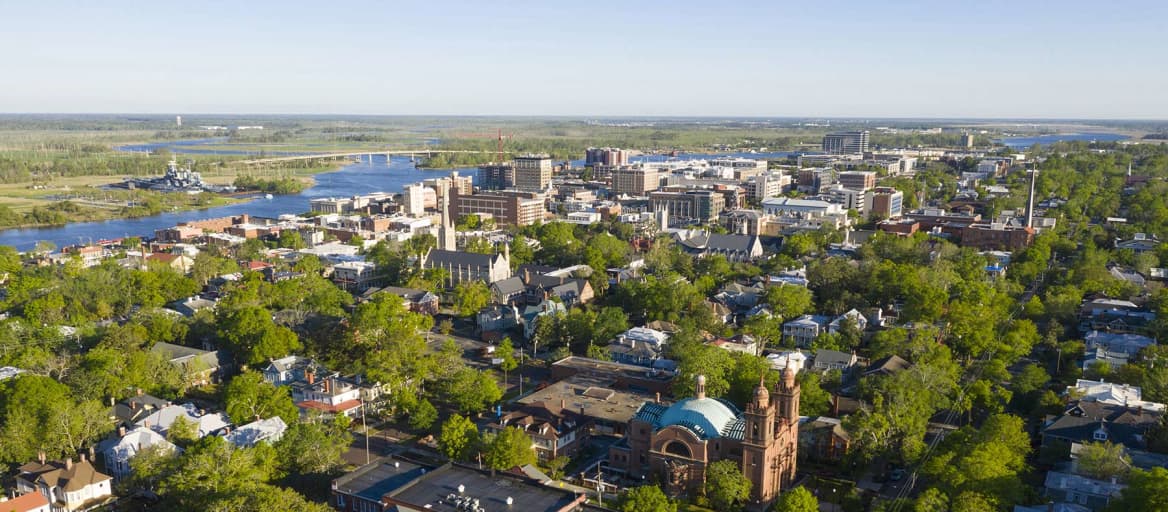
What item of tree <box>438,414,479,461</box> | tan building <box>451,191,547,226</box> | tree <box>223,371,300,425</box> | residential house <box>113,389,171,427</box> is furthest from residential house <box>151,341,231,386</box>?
tan building <box>451,191,547,226</box>

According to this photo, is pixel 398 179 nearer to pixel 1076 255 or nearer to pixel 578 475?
pixel 1076 255

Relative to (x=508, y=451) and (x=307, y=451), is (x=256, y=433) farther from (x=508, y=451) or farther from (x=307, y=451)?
(x=508, y=451)

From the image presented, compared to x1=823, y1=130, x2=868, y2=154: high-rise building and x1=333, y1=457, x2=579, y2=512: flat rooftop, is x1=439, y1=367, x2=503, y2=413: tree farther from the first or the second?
x1=823, y1=130, x2=868, y2=154: high-rise building

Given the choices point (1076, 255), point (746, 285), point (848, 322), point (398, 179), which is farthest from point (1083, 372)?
point (398, 179)

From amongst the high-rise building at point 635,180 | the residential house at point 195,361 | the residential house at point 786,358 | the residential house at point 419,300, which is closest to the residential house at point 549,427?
the residential house at point 786,358

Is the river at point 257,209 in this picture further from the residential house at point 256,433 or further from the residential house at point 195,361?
the residential house at point 256,433

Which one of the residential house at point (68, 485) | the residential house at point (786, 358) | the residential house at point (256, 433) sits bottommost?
the residential house at point (68, 485)
